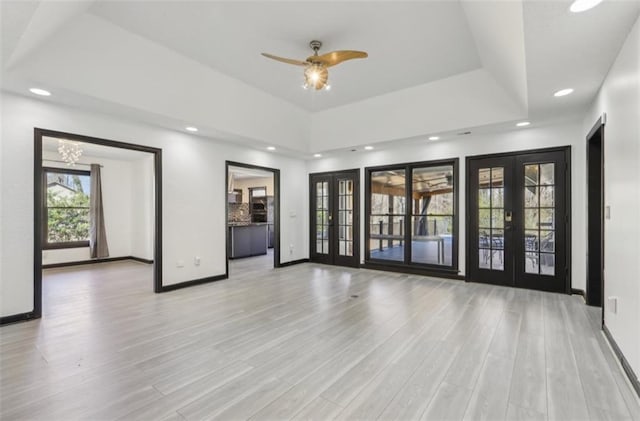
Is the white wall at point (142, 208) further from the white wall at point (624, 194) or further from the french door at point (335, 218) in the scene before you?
the white wall at point (624, 194)

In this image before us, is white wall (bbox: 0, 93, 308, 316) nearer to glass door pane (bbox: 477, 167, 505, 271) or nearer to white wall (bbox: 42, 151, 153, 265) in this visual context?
white wall (bbox: 42, 151, 153, 265)

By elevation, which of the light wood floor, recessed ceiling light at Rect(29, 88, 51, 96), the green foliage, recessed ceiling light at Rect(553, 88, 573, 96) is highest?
recessed ceiling light at Rect(29, 88, 51, 96)

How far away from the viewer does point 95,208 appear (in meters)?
7.24

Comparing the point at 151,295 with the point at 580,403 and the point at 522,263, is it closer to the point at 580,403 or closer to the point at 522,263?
the point at 580,403

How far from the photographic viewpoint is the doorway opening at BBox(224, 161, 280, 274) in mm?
6625

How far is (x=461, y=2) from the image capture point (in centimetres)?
280

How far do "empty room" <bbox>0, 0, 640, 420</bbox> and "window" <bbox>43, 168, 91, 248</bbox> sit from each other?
3.6 inches

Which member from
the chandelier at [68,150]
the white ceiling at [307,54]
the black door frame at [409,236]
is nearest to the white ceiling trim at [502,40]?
the white ceiling at [307,54]

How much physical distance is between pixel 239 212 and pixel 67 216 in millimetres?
4810

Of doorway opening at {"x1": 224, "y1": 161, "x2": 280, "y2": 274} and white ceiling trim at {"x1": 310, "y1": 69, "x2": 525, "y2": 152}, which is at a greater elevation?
white ceiling trim at {"x1": 310, "y1": 69, "x2": 525, "y2": 152}

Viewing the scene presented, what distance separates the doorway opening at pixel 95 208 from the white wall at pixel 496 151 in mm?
4745

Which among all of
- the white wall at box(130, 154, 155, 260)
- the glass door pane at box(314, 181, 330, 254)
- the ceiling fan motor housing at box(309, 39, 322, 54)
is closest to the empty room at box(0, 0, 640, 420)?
the ceiling fan motor housing at box(309, 39, 322, 54)

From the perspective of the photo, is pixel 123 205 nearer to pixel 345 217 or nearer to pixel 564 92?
pixel 345 217

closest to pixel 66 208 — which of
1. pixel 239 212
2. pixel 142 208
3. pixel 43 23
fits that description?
pixel 142 208
